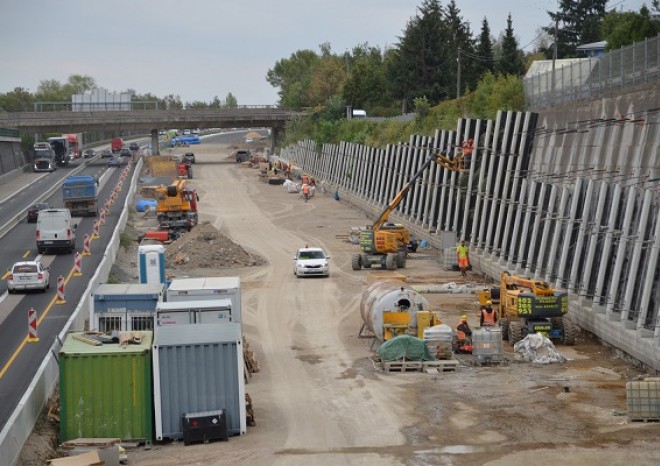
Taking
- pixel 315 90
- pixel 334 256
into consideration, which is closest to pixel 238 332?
pixel 334 256

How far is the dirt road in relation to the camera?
26.8 metres

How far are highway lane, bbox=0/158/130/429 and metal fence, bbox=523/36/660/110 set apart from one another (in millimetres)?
24185

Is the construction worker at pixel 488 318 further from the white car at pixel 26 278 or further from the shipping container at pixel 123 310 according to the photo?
the white car at pixel 26 278

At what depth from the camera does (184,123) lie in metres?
156

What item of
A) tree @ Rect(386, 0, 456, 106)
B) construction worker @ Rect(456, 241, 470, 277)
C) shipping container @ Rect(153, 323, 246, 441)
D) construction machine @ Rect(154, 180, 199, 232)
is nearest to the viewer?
shipping container @ Rect(153, 323, 246, 441)

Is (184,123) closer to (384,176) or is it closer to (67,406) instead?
(384,176)

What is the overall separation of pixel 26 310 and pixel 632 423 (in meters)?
27.9

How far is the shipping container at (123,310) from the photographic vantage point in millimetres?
34531

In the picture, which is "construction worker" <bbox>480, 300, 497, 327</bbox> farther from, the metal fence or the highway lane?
the highway lane

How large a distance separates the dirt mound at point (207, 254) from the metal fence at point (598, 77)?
1737 cm

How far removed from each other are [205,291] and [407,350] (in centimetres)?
641

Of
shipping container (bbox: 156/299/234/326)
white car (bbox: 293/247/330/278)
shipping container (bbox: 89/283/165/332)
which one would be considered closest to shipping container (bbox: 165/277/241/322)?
shipping container (bbox: 89/283/165/332)

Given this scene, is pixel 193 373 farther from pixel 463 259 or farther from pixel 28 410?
pixel 463 259

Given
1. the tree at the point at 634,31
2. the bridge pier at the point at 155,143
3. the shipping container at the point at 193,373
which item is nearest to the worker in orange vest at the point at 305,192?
the tree at the point at 634,31
